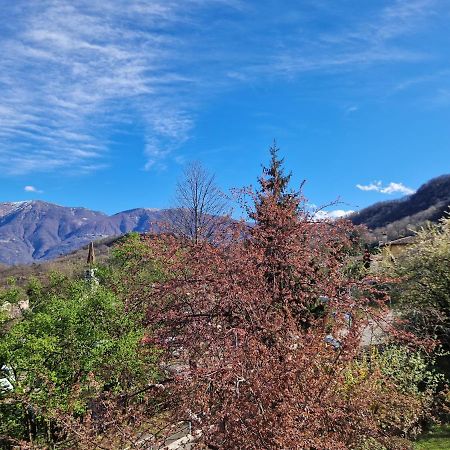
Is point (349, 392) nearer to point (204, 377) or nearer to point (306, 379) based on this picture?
point (306, 379)

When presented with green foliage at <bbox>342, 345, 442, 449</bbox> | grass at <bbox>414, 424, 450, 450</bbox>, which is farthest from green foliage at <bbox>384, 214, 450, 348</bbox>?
green foliage at <bbox>342, 345, 442, 449</bbox>

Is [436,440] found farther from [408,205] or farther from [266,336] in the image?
[408,205]

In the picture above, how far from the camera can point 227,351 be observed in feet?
18.7

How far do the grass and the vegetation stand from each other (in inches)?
8.9

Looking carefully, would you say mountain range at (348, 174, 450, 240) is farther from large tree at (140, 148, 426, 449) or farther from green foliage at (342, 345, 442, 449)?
large tree at (140, 148, 426, 449)

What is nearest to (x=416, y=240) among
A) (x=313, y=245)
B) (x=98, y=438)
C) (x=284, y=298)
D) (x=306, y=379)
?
(x=313, y=245)

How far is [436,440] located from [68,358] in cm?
961

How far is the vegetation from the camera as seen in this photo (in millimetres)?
5121

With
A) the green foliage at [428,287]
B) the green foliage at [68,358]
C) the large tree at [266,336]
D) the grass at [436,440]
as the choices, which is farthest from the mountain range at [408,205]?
the large tree at [266,336]

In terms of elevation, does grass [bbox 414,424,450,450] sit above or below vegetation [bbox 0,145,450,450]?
below

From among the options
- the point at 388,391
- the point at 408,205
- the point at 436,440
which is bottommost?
the point at 436,440

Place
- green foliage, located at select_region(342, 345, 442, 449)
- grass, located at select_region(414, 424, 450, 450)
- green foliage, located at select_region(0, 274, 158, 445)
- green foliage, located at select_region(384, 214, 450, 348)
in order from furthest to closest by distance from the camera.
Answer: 1. green foliage, located at select_region(384, 214, 450, 348)
2. grass, located at select_region(414, 424, 450, 450)
3. green foliage, located at select_region(0, 274, 158, 445)
4. green foliage, located at select_region(342, 345, 442, 449)

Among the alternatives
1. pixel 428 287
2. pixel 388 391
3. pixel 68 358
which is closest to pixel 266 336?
pixel 388 391

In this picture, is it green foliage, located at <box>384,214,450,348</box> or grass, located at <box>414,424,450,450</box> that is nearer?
grass, located at <box>414,424,450,450</box>
